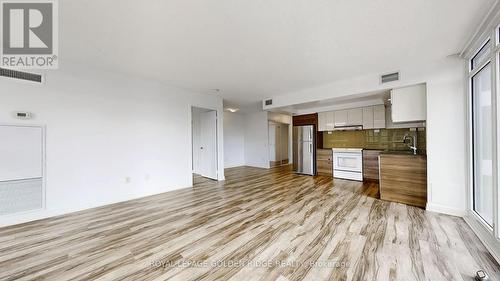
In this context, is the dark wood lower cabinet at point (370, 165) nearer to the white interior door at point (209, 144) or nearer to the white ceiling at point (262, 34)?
the white ceiling at point (262, 34)

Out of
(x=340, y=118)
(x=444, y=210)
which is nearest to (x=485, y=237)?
(x=444, y=210)

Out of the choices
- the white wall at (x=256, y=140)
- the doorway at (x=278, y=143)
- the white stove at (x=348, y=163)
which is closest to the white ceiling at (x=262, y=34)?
the white stove at (x=348, y=163)

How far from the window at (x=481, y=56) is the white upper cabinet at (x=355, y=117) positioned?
9.11 ft

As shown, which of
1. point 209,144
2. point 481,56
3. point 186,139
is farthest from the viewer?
point 209,144

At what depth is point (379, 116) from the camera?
5.09 metres

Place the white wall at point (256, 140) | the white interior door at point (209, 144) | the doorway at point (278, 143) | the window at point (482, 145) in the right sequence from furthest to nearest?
the doorway at point (278, 143), the white wall at point (256, 140), the white interior door at point (209, 144), the window at point (482, 145)

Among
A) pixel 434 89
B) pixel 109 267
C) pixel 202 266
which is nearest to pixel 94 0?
pixel 109 267

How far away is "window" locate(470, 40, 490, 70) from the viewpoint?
2.20 meters

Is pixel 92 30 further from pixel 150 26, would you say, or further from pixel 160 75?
pixel 160 75

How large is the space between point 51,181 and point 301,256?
3832mm

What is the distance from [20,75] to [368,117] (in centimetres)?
719

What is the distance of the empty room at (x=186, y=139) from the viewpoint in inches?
71.8
